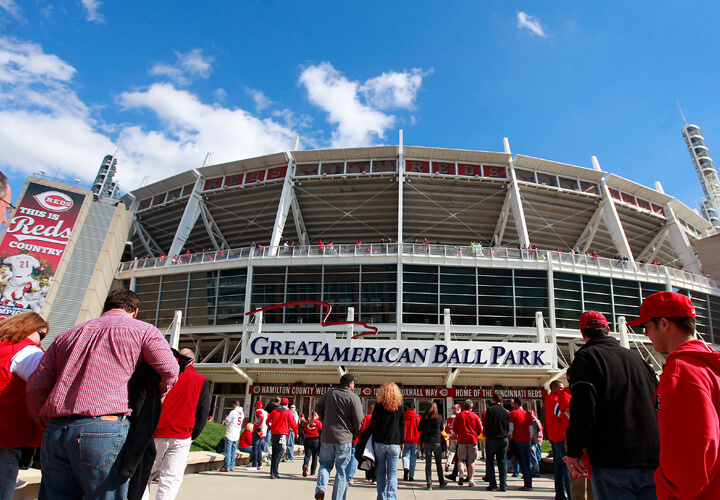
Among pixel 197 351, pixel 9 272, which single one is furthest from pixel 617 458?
pixel 9 272

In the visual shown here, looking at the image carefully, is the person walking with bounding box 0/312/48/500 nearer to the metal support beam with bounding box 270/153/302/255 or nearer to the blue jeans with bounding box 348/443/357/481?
the blue jeans with bounding box 348/443/357/481

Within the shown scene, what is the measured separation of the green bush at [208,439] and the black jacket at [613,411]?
37.8 ft

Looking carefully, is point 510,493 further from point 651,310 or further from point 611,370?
point 651,310

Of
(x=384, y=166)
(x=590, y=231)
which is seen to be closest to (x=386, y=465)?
(x=384, y=166)

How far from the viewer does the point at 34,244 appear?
3200 centimetres

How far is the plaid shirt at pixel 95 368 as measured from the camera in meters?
2.59

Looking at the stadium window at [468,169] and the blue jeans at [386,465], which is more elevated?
the stadium window at [468,169]

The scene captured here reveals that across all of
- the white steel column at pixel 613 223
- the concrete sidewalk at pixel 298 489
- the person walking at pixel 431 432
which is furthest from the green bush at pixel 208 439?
the white steel column at pixel 613 223

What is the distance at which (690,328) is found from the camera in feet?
7.89

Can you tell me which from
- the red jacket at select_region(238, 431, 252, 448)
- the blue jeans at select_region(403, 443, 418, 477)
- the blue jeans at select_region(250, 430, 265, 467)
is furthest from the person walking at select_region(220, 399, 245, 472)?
the blue jeans at select_region(403, 443, 418, 477)

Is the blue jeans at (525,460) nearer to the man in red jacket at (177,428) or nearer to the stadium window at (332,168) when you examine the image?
the man in red jacket at (177,428)

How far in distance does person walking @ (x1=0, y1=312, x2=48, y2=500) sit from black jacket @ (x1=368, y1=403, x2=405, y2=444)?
3823 mm

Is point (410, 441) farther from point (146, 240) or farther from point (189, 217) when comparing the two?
point (146, 240)

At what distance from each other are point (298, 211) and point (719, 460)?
33.9 m
